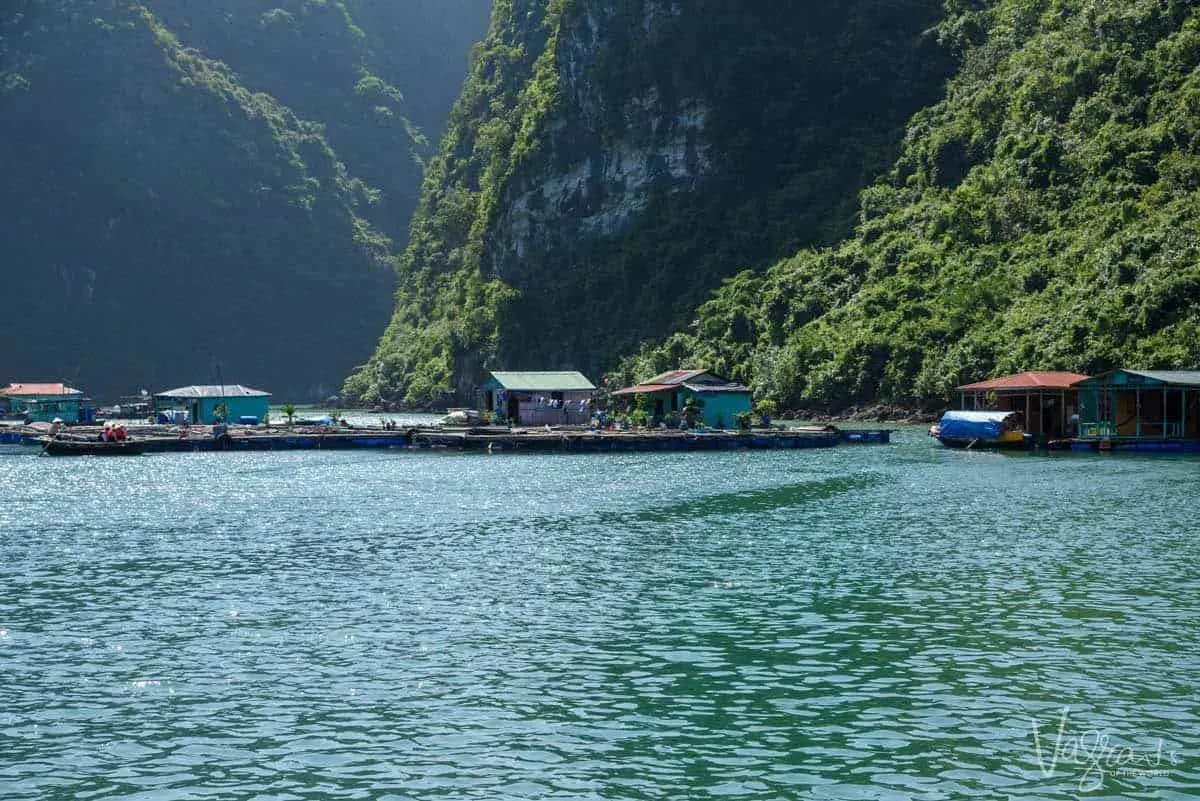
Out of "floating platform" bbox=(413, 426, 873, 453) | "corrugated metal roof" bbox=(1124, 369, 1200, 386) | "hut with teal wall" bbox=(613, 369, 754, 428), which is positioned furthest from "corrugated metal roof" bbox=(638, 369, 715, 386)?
"corrugated metal roof" bbox=(1124, 369, 1200, 386)

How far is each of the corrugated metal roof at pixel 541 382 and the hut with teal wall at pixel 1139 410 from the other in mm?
40791

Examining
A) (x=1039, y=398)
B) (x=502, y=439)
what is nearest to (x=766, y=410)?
(x=1039, y=398)

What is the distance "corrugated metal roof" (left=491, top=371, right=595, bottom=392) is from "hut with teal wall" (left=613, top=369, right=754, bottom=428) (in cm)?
670

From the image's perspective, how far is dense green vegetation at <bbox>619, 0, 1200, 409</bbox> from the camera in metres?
106

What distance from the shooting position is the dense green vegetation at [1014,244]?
106 meters

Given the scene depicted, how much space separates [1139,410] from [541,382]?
154 feet

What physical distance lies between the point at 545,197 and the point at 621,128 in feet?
54.9

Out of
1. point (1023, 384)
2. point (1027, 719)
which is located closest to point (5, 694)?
point (1027, 719)

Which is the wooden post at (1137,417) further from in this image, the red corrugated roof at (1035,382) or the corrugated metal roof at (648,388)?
the corrugated metal roof at (648,388)

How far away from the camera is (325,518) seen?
5162 cm

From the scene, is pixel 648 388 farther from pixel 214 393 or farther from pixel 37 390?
pixel 37 390

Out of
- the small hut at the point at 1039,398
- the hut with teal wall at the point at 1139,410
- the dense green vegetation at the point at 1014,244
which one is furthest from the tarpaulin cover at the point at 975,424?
the dense green vegetation at the point at 1014,244

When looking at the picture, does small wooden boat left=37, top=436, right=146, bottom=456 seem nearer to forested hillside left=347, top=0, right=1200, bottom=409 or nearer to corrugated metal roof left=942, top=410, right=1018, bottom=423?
corrugated metal roof left=942, top=410, right=1018, bottom=423

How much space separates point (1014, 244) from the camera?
127375 millimetres
